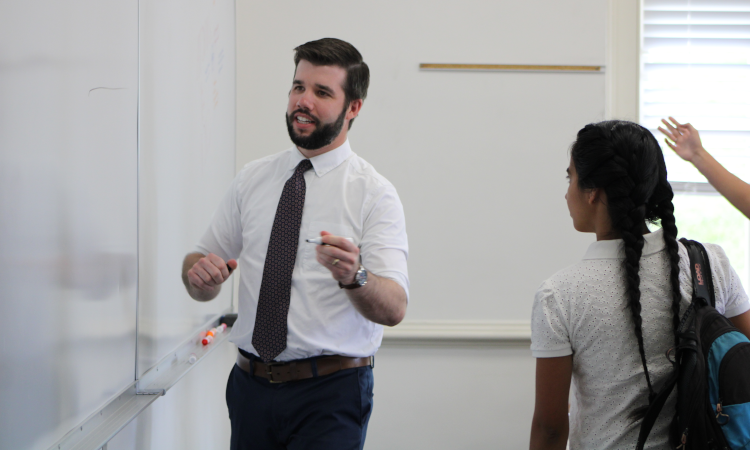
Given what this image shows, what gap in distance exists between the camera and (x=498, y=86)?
256 centimetres

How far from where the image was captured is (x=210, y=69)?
2043mm

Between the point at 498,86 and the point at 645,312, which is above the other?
the point at 498,86

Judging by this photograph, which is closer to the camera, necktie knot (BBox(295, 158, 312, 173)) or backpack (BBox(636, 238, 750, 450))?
backpack (BBox(636, 238, 750, 450))

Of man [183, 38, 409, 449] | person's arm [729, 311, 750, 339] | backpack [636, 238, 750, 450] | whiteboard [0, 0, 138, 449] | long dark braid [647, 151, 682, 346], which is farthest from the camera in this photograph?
man [183, 38, 409, 449]

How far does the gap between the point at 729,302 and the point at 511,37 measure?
170 centimetres

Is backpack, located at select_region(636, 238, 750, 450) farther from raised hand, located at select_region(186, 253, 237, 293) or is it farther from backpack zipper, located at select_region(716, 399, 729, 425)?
raised hand, located at select_region(186, 253, 237, 293)

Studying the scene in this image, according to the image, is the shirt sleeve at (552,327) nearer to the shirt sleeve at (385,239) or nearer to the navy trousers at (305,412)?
the shirt sleeve at (385,239)

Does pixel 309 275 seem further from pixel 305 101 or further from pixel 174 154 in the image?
pixel 174 154

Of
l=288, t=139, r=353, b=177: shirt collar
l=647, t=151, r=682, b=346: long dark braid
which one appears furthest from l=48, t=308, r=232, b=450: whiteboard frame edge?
l=647, t=151, r=682, b=346: long dark braid

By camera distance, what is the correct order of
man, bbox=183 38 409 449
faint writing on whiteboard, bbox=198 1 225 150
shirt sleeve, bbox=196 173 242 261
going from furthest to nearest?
faint writing on whiteboard, bbox=198 1 225 150
shirt sleeve, bbox=196 173 242 261
man, bbox=183 38 409 449

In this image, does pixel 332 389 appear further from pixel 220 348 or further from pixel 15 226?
pixel 220 348

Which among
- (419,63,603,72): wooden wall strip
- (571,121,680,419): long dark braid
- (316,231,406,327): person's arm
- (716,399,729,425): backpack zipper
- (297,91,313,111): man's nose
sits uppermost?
(419,63,603,72): wooden wall strip

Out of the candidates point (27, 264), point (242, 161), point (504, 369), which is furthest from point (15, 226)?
point (504, 369)

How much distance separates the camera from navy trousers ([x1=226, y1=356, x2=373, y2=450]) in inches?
52.5
